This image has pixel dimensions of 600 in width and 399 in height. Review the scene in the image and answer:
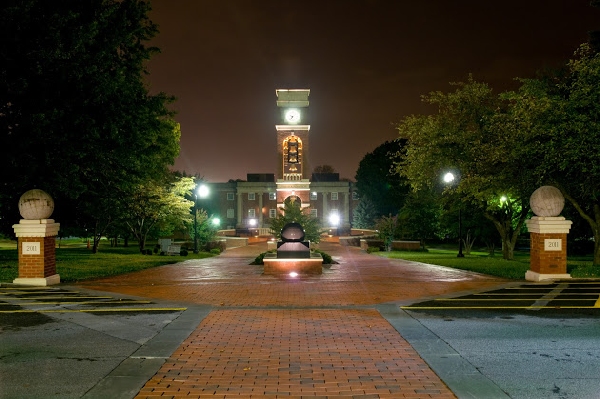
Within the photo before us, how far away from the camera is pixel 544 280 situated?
14758mm

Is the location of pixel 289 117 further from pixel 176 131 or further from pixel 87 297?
pixel 87 297

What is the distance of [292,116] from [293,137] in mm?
2670

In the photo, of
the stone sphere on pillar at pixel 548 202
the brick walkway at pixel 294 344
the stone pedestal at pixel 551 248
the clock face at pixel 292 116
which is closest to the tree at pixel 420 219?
the clock face at pixel 292 116

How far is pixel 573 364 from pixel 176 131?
41624 millimetres

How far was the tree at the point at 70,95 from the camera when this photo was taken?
17.0m

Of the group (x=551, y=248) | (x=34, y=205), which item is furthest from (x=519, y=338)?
(x=34, y=205)

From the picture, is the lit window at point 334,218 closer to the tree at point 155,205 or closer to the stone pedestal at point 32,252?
the tree at point 155,205

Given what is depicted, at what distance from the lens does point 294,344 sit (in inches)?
309

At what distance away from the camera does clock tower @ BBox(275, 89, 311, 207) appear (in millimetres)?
68375

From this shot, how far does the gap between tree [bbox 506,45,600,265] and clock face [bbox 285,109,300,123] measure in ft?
162

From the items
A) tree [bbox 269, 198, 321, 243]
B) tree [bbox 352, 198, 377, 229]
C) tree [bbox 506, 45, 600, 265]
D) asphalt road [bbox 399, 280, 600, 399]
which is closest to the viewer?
asphalt road [bbox 399, 280, 600, 399]

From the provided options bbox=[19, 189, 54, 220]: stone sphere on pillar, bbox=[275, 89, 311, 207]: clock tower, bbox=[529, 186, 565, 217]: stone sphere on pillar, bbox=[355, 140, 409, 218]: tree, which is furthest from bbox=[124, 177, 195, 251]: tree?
bbox=[355, 140, 409, 218]: tree

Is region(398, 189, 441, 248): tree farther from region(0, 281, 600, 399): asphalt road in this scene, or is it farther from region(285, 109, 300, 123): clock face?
region(0, 281, 600, 399): asphalt road

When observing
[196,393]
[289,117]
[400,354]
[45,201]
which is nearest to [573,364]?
[400,354]
